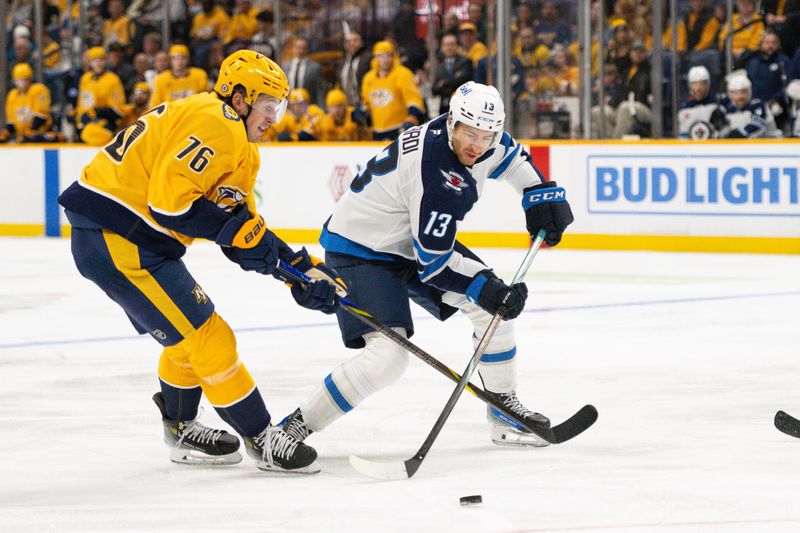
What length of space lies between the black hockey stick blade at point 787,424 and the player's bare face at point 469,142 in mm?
1194

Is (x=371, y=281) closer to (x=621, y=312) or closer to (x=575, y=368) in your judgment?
(x=575, y=368)

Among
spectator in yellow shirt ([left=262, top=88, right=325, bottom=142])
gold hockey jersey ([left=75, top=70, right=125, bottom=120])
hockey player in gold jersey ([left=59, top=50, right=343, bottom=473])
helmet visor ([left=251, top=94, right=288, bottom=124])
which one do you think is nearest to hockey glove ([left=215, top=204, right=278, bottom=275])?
hockey player in gold jersey ([left=59, top=50, right=343, bottom=473])

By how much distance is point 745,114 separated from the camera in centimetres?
1045

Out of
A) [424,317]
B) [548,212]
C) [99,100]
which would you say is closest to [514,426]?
[548,212]

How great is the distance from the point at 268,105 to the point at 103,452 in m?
1.14

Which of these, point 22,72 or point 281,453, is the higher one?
point 22,72

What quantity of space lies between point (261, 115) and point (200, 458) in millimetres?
977

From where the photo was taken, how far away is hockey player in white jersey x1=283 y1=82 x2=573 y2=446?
151 inches

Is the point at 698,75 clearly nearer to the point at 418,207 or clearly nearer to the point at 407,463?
the point at 418,207

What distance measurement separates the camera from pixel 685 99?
10891 mm

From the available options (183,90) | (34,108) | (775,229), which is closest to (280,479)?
(775,229)

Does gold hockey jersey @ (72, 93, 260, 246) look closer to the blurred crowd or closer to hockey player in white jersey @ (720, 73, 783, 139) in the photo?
hockey player in white jersey @ (720, 73, 783, 139)

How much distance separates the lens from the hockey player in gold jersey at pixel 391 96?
474 inches

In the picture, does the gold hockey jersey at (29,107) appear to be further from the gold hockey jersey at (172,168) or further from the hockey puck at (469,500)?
the hockey puck at (469,500)
